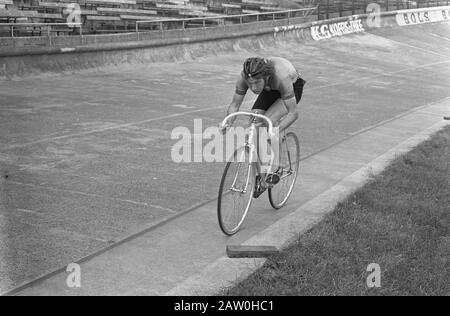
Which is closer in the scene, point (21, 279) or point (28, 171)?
point (21, 279)

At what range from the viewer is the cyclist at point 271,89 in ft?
17.0

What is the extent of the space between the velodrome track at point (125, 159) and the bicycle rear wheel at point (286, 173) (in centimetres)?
13

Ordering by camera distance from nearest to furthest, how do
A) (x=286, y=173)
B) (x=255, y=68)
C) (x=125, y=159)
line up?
(x=255, y=68) → (x=286, y=173) → (x=125, y=159)

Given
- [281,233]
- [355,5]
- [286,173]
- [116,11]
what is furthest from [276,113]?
[355,5]

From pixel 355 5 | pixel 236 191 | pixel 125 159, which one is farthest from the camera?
pixel 355 5

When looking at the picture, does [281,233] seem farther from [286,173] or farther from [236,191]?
[286,173]

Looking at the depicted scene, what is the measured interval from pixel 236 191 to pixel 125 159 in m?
2.86

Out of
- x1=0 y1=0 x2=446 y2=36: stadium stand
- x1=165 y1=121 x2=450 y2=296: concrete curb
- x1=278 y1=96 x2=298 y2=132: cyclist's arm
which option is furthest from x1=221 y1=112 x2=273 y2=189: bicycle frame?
x1=0 y1=0 x2=446 y2=36: stadium stand

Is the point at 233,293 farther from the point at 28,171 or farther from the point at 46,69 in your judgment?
the point at 46,69

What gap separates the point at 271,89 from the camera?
5.76 metres

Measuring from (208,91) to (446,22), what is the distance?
36.5 metres

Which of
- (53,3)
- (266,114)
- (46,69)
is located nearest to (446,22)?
(53,3)

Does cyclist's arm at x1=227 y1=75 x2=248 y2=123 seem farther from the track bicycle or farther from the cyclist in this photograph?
the track bicycle
